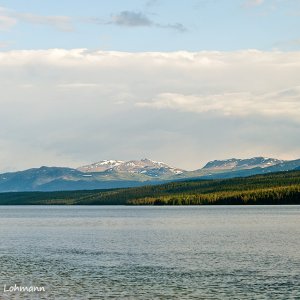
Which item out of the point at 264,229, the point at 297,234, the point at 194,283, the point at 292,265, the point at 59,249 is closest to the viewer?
the point at 194,283

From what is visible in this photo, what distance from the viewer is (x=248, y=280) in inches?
2483

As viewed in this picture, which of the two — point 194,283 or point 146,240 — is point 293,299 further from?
point 146,240

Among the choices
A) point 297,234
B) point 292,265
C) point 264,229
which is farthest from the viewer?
point 264,229

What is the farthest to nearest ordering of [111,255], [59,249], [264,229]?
1. [264,229]
2. [59,249]
3. [111,255]

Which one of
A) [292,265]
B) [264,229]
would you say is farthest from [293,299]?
[264,229]

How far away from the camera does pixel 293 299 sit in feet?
175

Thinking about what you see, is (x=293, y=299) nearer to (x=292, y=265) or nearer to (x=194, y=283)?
(x=194, y=283)

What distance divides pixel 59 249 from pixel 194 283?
40.4 meters

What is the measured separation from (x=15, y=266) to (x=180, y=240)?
40.2 m

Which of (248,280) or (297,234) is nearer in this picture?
(248,280)

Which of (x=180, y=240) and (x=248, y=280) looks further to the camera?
(x=180, y=240)

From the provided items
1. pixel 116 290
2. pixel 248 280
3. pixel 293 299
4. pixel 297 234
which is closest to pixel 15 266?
pixel 116 290

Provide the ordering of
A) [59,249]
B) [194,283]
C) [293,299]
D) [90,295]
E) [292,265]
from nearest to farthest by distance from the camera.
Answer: [293,299] → [90,295] → [194,283] → [292,265] → [59,249]

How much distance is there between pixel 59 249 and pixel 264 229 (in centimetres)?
5313
